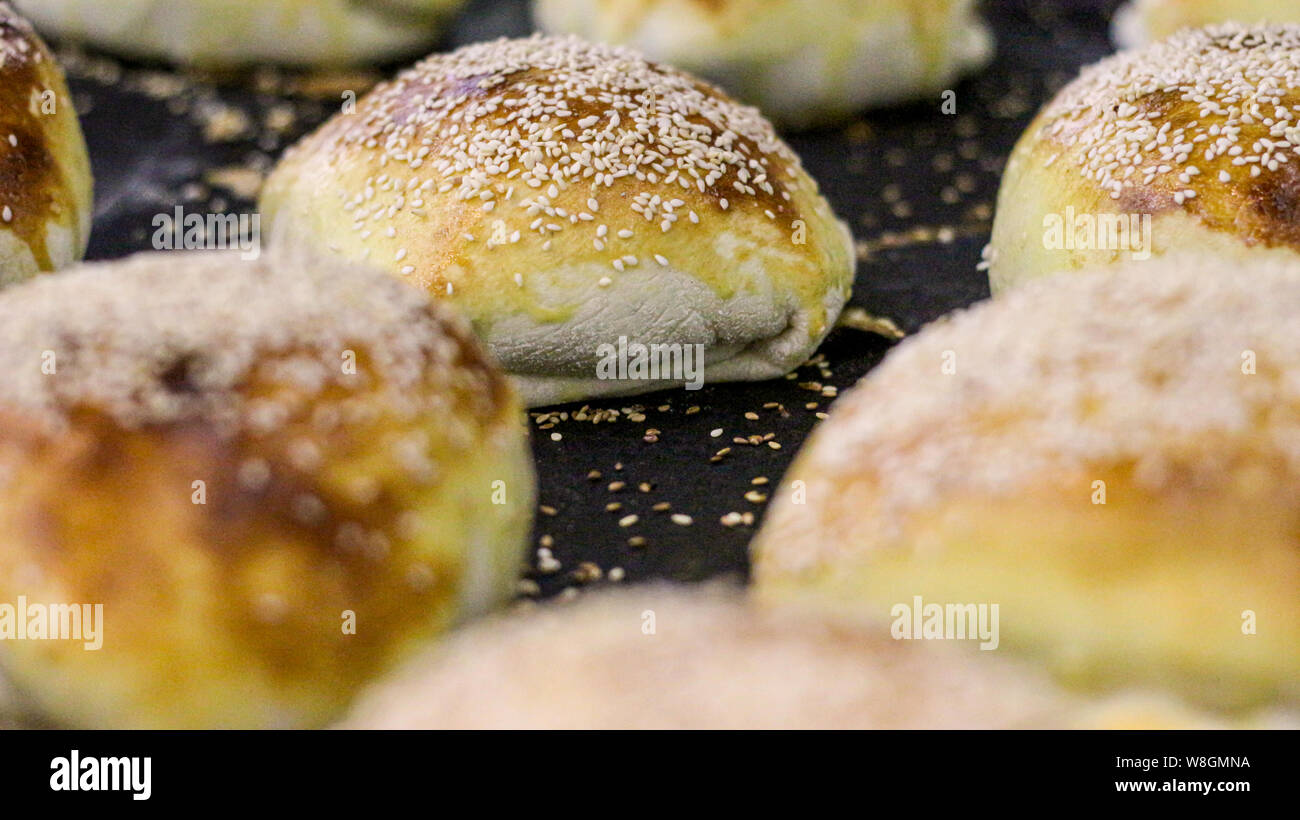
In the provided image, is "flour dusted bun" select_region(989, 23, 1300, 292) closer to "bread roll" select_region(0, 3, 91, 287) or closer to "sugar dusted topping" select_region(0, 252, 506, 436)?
"sugar dusted topping" select_region(0, 252, 506, 436)

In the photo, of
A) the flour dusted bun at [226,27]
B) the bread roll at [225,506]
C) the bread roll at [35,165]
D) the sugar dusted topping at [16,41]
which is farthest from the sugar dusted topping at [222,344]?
the flour dusted bun at [226,27]

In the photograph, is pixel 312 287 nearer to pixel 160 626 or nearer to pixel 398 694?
pixel 160 626

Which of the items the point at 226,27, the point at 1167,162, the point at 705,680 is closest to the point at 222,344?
the point at 705,680

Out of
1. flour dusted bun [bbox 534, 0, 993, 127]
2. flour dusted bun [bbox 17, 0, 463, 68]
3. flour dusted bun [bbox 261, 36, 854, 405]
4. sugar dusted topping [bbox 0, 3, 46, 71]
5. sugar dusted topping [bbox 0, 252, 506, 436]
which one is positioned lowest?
sugar dusted topping [bbox 0, 252, 506, 436]

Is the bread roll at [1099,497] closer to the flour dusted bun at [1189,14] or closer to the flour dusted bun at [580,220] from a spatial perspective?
the flour dusted bun at [580,220]

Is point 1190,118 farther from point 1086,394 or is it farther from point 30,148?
point 30,148

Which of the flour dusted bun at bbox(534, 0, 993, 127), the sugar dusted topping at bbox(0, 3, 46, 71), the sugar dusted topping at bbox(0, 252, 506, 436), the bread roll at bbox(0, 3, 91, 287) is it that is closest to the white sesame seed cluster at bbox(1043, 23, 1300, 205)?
the flour dusted bun at bbox(534, 0, 993, 127)
